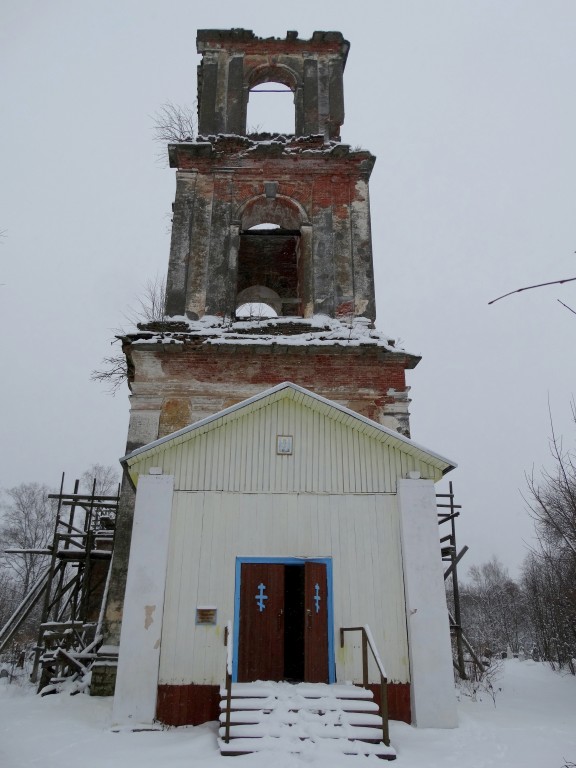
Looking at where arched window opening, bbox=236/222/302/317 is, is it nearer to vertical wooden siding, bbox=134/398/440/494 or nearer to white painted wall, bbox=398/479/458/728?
vertical wooden siding, bbox=134/398/440/494

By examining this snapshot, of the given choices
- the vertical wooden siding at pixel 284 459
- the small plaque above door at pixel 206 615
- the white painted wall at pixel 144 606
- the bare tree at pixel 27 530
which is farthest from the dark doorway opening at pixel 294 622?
the bare tree at pixel 27 530

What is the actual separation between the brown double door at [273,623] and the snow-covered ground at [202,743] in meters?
0.98

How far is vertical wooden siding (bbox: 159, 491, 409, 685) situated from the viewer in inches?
335

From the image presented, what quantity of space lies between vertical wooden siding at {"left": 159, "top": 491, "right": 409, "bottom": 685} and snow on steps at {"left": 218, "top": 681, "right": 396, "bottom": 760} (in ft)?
2.38

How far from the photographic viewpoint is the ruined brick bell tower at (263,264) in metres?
12.6

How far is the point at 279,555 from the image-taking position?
29.6 ft

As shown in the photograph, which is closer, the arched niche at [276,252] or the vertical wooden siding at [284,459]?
the vertical wooden siding at [284,459]

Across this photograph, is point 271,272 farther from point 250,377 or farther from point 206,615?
point 206,615

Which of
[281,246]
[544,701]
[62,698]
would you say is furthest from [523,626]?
[62,698]

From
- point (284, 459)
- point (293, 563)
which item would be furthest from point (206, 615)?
point (284, 459)

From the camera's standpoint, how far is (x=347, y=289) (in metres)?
14.2

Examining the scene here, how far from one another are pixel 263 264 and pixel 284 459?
29.5 feet

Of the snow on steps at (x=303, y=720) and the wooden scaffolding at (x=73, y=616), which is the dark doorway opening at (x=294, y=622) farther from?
the wooden scaffolding at (x=73, y=616)

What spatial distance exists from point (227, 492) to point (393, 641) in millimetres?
3178
